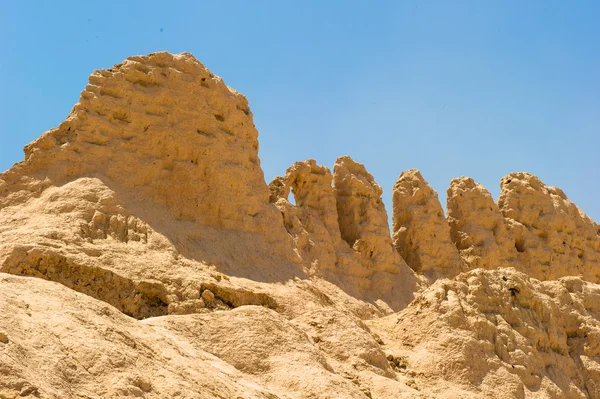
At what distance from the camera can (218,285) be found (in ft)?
38.2

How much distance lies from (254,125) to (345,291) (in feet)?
11.1

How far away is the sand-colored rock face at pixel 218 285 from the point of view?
23.3 ft

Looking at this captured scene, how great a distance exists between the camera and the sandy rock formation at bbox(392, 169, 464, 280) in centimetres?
1823

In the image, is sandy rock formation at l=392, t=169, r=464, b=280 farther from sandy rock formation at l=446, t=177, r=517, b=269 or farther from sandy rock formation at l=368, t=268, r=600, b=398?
sandy rock formation at l=368, t=268, r=600, b=398

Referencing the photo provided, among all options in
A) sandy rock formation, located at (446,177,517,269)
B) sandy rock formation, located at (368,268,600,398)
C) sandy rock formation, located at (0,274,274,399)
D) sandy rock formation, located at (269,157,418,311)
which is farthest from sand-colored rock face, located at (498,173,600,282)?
sandy rock formation, located at (0,274,274,399)

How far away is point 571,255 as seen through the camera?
2034cm

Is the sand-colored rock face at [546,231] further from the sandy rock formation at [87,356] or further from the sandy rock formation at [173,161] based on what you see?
the sandy rock formation at [87,356]

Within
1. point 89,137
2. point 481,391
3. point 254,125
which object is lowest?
point 481,391

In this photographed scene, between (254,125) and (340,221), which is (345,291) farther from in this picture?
(254,125)

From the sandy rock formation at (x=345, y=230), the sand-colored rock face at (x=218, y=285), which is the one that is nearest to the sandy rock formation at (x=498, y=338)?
the sand-colored rock face at (x=218, y=285)

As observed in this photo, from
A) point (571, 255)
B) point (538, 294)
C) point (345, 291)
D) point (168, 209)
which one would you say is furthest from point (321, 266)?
point (571, 255)

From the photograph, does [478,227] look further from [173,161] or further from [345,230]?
[173,161]

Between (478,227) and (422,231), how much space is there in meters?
1.94

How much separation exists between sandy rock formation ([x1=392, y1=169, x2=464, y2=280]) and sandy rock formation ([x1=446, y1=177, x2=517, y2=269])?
0.77 metres
